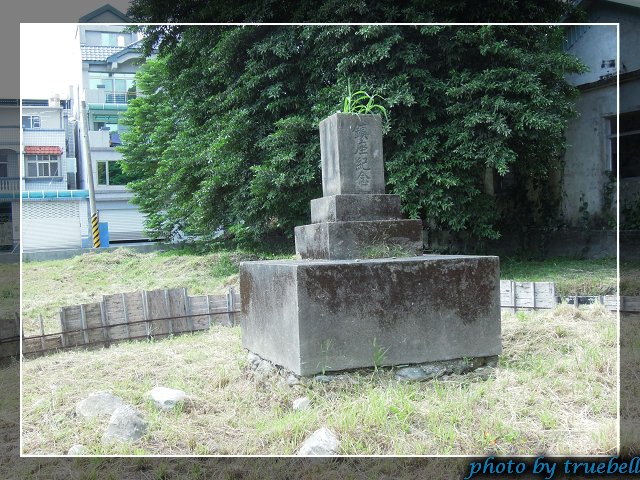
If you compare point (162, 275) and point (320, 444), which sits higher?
point (162, 275)

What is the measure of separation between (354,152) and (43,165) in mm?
2134

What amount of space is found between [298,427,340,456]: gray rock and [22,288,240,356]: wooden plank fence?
171cm

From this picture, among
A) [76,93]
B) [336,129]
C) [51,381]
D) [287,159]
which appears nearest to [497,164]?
[336,129]

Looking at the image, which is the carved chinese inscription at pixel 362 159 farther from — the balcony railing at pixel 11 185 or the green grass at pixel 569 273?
the balcony railing at pixel 11 185

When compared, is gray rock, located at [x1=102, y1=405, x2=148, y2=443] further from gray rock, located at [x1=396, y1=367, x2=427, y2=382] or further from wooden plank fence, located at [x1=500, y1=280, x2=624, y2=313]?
wooden plank fence, located at [x1=500, y1=280, x2=624, y2=313]

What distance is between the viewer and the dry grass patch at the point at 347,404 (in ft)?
12.8

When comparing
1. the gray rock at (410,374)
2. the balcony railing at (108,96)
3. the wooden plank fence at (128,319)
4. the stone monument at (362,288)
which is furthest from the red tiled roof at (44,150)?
the gray rock at (410,374)

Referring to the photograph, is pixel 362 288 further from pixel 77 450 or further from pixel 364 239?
pixel 77 450

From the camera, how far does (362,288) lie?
442 cm

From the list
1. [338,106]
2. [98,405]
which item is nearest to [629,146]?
[338,106]

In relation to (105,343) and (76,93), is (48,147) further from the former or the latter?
(105,343)

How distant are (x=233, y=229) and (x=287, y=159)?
0.71m

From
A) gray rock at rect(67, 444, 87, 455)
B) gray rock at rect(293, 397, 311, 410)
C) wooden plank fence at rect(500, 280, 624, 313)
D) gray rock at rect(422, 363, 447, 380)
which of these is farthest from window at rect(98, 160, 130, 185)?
wooden plank fence at rect(500, 280, 624, 313)

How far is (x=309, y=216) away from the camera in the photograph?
554cm
